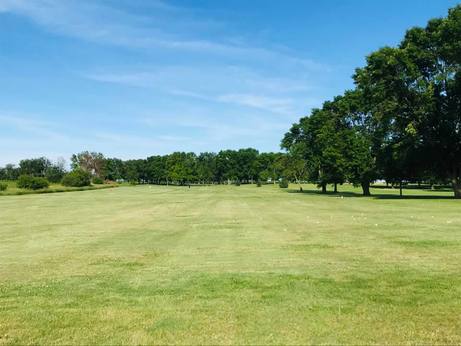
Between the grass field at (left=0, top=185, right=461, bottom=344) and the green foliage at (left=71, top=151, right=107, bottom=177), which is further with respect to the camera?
the green foliage at (left=71, top=151, right=107, bottom=177)

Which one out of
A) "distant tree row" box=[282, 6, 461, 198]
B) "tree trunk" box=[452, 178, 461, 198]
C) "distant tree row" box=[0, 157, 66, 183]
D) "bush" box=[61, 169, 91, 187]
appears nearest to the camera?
A: "distant tree row" box=[282, 6, 461, 198]

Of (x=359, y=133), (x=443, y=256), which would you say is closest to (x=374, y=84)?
(x=359, y=133)

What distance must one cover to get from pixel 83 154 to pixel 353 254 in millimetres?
181890

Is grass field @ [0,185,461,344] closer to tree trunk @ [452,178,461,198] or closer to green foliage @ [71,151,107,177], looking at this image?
tree trunk @ [452,178,461,198]

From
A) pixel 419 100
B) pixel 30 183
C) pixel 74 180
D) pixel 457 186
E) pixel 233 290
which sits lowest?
pixel 233 290

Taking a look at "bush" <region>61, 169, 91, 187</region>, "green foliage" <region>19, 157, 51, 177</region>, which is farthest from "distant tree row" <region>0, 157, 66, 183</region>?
"bush" <region>61, 169, 91, 187</region>

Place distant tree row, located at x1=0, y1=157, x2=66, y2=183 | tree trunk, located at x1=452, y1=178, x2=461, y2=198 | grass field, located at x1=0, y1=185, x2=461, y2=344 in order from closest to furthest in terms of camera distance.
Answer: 1. grass field, located at x1=0, y1=185, x2=461, y2=344
2. tree trunk, located at x1=452, y1=178, x2=461, y2=198
3. distant tree row, located at x1=0, y1=157, x2=66, y2=183

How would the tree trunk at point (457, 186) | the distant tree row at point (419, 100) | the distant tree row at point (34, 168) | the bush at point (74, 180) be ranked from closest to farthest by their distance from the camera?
the distant tree row at point (419, 100)
the tree trunk at point (457, 186)
the bush at point (74, 180)
the distant tree row at point (34, 168)

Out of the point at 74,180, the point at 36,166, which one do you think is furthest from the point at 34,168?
the point at 74,180

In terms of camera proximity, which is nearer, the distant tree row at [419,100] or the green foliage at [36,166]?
the distant tree row at [419,100]

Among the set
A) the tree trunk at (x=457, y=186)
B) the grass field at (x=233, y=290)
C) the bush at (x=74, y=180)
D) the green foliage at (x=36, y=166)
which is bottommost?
the grass field at (x=233, y=290)

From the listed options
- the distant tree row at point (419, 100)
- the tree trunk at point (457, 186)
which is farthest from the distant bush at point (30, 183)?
the tree trunk at point (457, 186)

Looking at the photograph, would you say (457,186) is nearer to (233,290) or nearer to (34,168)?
(233,290)

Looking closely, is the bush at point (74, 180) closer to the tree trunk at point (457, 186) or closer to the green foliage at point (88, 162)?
the green foliage at point (88, 162)
